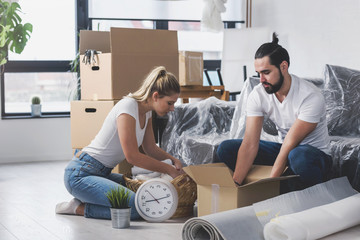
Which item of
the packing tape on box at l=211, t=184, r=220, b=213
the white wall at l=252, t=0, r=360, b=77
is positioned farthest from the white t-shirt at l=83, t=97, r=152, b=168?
the white wall at l=252, t=0, r=360, b=77

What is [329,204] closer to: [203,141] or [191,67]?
[203,141]

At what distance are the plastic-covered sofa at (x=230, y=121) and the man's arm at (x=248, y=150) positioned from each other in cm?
53

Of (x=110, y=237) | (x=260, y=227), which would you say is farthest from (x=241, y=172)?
(x=110, y=237)

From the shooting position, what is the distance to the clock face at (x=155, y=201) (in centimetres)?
268

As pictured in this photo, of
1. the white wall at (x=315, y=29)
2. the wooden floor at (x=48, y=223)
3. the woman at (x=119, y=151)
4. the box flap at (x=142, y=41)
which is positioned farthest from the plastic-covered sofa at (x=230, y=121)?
the white wall at (x=315, y=29)

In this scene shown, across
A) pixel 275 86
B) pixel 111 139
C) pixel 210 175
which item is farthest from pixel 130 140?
pixel 275 86

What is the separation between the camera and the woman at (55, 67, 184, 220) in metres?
2.75

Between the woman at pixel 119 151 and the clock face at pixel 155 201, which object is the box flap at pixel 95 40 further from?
the clock face at pixel 155 201

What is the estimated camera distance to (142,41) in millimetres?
3598

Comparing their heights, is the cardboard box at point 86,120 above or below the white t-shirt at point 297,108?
below

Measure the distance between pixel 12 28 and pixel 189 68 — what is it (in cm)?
164

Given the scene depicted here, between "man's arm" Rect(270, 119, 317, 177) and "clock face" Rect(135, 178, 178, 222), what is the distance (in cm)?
51

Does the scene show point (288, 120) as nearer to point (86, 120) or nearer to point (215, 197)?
point (215, 197)

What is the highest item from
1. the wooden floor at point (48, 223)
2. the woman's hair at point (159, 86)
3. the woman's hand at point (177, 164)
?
the woman's hair at point (159, 86)
